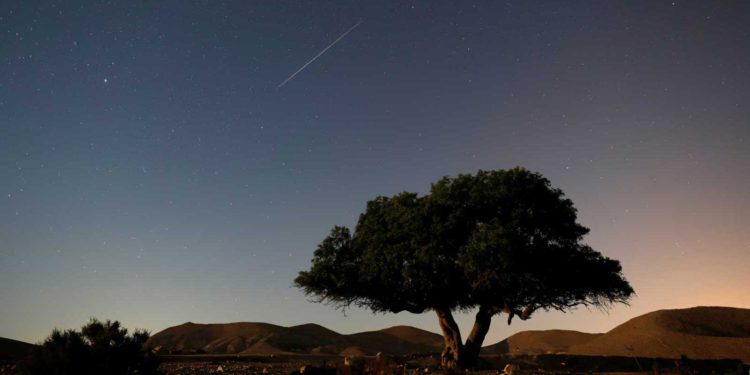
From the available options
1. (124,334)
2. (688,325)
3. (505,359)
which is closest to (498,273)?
(505,359)

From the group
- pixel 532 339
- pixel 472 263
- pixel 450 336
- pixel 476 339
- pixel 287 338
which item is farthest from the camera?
pixel 532 339

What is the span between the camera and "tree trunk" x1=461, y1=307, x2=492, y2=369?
2822 cm

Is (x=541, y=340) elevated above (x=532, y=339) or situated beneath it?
situated beneath

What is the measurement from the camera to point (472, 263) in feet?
80.3

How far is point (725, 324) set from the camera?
64375 millimetres

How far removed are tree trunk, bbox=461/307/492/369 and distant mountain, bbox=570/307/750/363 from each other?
53.3 ft

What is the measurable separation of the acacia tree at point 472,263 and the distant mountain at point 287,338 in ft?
129

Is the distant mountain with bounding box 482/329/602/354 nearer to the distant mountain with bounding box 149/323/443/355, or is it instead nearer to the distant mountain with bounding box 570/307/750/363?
the distant mountain with bounding box 149/323/443/355

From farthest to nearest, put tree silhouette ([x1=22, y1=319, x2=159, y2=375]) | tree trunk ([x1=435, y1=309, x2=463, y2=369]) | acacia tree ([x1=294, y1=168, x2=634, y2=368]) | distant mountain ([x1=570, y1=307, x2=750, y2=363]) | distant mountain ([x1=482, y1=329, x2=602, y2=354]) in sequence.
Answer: distant mountain ([x1=482, y1=329, x2=602, y2=354]), distant mountain ([x1=570, y1=307, x2=750, y2=363]), tree trunk ([x1=435, y1=309, x2=463, y2=369]), acacia tree ([x1=294, y1=168, x2=634, y2=368]), tree silhouette ([x1=22, y1=319, x2=159, y2=375])

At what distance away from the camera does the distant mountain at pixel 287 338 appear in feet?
234

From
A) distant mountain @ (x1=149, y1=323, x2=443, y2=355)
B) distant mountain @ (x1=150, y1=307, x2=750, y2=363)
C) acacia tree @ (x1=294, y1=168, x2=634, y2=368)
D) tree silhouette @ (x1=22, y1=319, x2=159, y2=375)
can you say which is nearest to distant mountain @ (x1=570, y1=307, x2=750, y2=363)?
distant mountain @ (x1=150, y1=307, x2=750, y2=363)

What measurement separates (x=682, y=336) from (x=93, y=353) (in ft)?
176

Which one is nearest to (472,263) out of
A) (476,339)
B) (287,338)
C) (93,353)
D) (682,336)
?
(476,339)

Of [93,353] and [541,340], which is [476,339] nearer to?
[93,353]
